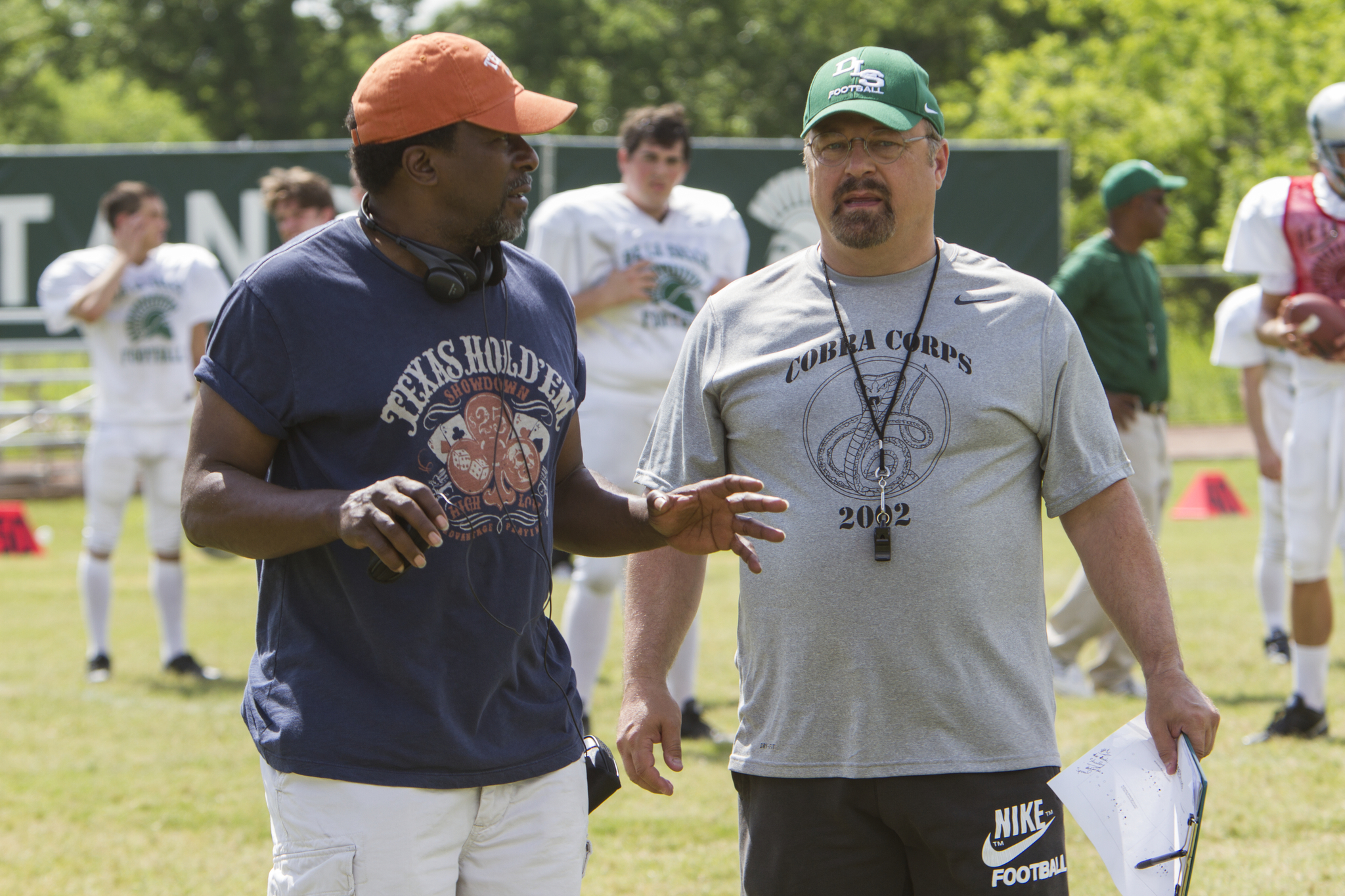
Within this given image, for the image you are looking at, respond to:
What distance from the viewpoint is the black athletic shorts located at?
2697 mm

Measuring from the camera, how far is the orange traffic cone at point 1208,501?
1543cm

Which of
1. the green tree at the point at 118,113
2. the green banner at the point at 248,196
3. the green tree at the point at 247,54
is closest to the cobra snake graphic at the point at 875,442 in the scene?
the green banner at the point at 248,196

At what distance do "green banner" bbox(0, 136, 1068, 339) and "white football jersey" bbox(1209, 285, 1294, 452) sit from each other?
5932 mm

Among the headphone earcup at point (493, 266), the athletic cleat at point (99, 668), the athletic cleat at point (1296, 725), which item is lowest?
the athletic cleat at point (99, 668)

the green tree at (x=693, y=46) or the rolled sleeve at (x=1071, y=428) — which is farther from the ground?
the green tree at (x=693, y=46)

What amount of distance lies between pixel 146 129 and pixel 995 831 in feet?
145

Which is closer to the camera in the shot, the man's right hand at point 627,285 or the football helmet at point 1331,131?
the football helmet at point 1331,131

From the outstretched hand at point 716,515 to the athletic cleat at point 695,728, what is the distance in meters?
3.85

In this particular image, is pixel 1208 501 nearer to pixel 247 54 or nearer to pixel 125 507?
pixel 125 507

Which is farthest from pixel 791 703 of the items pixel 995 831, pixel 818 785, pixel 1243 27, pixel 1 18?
pixel 1 18

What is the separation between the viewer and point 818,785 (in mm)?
2777

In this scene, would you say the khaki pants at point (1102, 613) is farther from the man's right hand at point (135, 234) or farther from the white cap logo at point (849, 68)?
the man's right hand at point (135, 234)

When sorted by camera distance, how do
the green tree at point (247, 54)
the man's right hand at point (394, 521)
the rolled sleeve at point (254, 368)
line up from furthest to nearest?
the green tree at point (247, 54) → the rolled sleeve at point (254, 368) → the man's right hand at point (394, 521)

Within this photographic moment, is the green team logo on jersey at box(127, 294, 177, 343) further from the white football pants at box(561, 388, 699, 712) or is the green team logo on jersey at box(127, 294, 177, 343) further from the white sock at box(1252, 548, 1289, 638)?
the white sock at box(1252, 548, 1289, 638)
